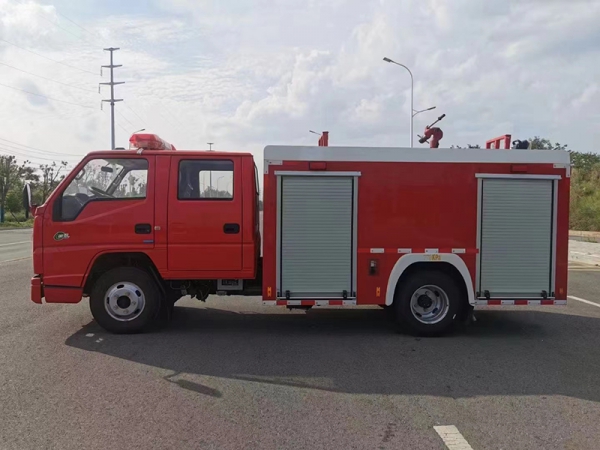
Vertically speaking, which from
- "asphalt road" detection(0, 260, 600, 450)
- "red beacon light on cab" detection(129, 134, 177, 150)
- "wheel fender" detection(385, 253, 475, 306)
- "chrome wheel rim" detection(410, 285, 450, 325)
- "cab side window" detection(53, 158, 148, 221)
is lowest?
"asphalt road" detection(0, 260, 600, 450)

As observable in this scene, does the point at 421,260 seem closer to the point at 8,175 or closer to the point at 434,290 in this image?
the point at 434,290

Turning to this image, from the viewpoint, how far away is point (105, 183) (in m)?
6.77

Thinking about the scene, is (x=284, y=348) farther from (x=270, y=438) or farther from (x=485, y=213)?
(x=485, y=213)

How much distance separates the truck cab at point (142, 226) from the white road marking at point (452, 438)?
3.35m

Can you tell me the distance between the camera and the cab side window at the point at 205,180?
265 inches

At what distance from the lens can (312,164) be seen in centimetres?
664

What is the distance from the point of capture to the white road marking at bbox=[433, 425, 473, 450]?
382 cm

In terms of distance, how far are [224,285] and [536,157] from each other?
440cm

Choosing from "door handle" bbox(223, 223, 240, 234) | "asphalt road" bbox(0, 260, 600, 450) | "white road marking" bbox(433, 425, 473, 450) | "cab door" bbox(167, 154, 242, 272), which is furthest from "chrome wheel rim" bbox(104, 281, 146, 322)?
"white road marking" bbox(433, 425, 473, 450)

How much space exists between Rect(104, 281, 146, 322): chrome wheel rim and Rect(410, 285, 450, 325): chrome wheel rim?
355 cm

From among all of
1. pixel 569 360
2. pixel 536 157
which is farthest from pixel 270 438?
pixel 536 157

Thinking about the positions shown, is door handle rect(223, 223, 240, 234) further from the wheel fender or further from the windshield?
the wheel fender

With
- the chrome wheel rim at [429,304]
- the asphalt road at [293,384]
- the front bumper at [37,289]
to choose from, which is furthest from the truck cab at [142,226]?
the chrome wheel rim at [429,304]

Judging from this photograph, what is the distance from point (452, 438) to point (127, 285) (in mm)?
4500
